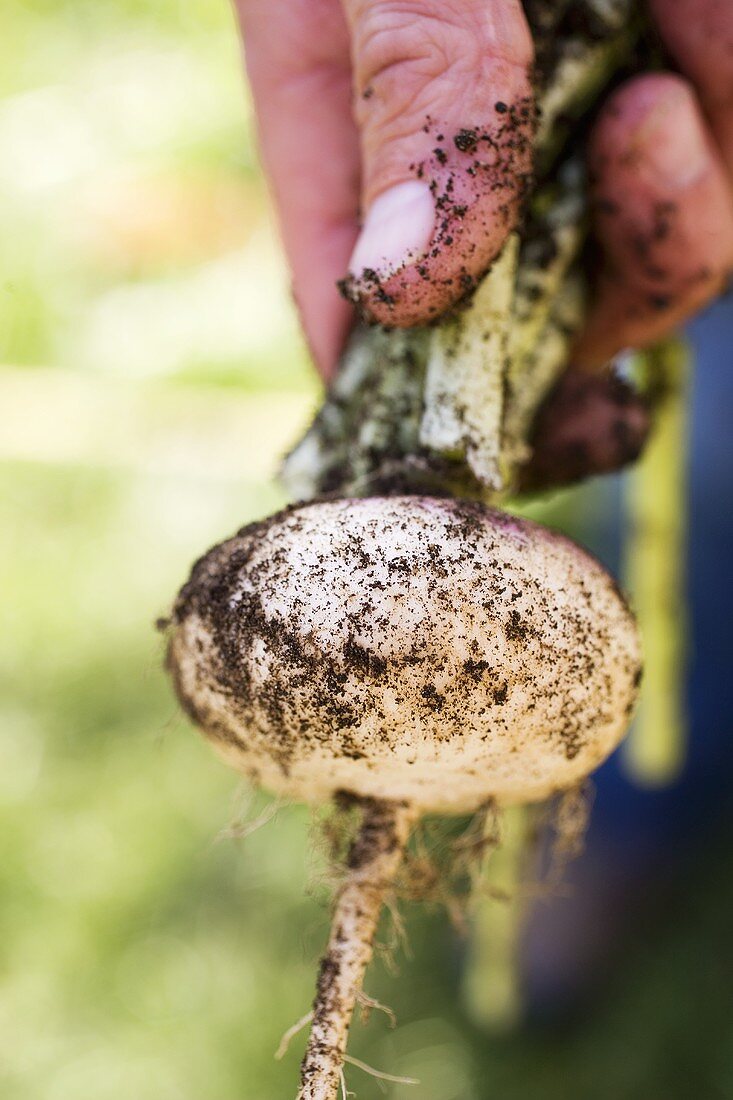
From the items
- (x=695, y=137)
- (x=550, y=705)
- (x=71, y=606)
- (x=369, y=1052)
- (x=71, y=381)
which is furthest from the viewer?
(x=71, y=381)

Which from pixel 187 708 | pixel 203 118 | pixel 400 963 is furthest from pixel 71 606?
pixel 203 118

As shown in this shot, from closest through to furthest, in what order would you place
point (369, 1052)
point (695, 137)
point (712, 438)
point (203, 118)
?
point (695, 137)
point (369, 1052)
point (712, 438)
point (203, 118)

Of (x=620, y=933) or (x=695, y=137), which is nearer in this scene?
(x=695, y=137)

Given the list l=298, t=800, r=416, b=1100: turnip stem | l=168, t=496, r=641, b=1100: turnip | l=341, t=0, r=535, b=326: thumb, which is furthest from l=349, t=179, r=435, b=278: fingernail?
l=298, t=800, r=416, b=1100: turnip stem

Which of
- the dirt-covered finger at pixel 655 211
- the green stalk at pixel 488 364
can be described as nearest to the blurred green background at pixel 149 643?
the green stalk at pixel 488 364

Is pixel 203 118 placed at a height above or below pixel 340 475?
above

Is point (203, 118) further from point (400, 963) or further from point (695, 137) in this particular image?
point (400, 963)

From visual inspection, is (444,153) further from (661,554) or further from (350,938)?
(661,554)

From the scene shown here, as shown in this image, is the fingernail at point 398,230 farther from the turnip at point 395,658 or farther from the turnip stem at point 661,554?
the turnip stem at point 661,554
